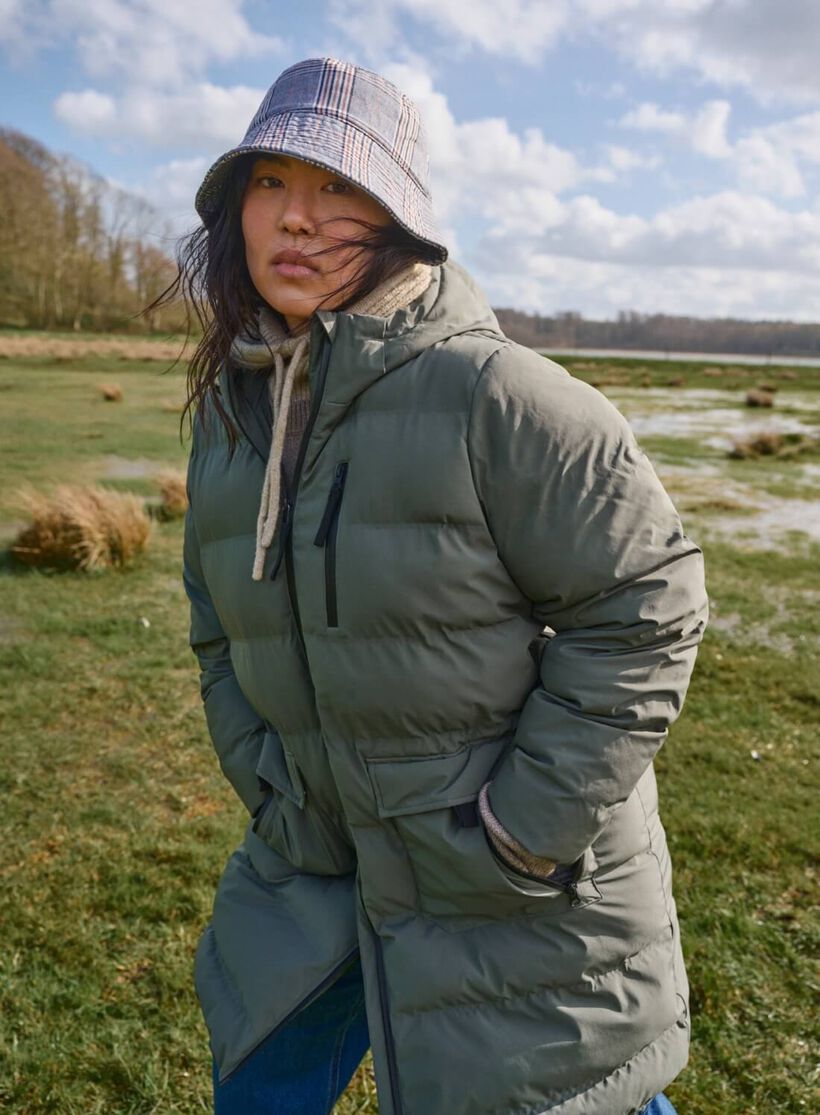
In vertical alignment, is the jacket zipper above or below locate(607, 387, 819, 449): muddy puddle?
above

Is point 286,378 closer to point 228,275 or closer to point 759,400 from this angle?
point 228,275

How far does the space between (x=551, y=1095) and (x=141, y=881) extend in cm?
243

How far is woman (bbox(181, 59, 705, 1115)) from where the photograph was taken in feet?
4.53

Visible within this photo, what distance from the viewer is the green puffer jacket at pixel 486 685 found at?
54.2 inches

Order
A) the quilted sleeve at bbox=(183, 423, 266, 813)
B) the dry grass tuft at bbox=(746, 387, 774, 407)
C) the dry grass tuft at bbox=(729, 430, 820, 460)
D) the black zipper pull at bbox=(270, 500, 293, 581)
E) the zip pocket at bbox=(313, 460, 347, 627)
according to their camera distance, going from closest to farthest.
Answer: the zip pocket at bbox=(313, 460, 347, 627) → the black zipper pull at bbox=(270, 500, 293, 581) → the quilted sleeve at bbox=(183, 423, 266, 813) → the dry grass tuft at bbox=(729, 430, 820, 460) → the dry grass tuft at bbox=(746, 387, 774, 407)

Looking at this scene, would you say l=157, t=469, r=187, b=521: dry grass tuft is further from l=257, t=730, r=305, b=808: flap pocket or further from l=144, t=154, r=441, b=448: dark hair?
l=257, t=730, r=305, b=808: flap pocket

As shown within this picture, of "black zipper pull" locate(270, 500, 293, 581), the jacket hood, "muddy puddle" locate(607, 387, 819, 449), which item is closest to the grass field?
"black zipper pull" locate(270, 500, 293, 581)

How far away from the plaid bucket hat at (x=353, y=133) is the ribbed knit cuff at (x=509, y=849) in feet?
3.10

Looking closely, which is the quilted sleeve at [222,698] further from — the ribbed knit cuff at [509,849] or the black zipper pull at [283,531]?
the ribbed knit cuff at [509,849]

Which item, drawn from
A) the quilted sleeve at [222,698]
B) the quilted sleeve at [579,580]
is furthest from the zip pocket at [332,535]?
the quilted sleeve at [222,698]

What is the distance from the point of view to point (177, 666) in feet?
18.5

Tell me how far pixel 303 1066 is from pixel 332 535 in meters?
1.05

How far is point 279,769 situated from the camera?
1.73m

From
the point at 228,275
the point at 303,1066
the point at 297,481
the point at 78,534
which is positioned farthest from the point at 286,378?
the point at 78,534
